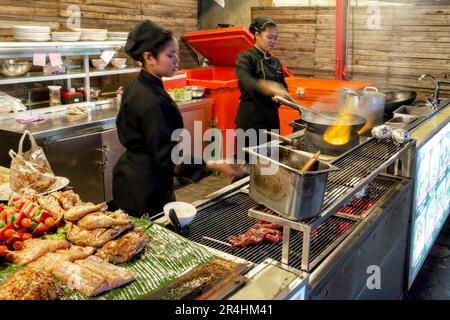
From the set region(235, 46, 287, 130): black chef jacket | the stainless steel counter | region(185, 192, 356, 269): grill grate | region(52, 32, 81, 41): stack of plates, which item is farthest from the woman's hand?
region(52, 32, 81, 41): stack of plates

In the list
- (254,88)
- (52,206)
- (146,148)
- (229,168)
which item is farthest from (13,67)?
(229,168)

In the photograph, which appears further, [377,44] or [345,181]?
[377,44]

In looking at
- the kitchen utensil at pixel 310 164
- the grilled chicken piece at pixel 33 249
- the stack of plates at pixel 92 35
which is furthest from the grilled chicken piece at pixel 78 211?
the stack of plates at pixel 92 35

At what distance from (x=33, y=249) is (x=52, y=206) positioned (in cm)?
38

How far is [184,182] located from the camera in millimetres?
6566

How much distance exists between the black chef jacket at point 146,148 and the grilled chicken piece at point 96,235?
32.4 inches

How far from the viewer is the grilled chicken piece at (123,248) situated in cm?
180

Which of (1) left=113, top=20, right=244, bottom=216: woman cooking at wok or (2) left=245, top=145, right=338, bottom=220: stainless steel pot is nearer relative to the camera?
(2) left=245, top=145, right=338, bottom=220: stainless steel pot

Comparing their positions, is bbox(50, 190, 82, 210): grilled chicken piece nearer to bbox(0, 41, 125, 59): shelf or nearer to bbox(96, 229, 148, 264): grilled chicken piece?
bbox(96, 229, 148, 264): grilled chicken piece

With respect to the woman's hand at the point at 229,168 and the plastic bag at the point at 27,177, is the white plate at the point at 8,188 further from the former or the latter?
the woman's hand at the point at 229,168

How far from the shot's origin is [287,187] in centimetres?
179

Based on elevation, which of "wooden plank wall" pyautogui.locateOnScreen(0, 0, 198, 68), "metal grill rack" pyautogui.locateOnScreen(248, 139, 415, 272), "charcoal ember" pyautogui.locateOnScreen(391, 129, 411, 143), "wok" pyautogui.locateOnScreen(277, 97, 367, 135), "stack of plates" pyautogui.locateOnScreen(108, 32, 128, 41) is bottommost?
"metal grill rack" pyautogui.locateOnScreen(248, 139, 415, 272)

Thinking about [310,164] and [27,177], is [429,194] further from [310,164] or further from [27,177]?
[27,177]

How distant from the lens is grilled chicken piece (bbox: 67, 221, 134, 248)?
6.19ft
